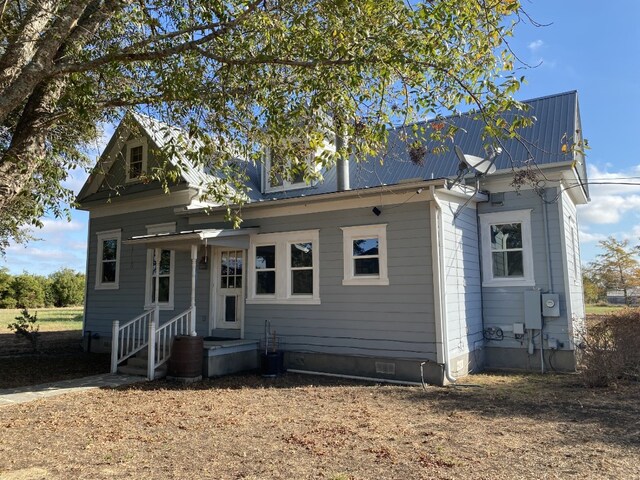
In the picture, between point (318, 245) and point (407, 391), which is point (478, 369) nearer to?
point (407, 391)

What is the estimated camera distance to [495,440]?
5.27 m

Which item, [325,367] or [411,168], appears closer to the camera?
[325,367]

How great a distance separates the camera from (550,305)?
9.85 m

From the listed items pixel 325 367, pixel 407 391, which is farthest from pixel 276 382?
pixel 407 391

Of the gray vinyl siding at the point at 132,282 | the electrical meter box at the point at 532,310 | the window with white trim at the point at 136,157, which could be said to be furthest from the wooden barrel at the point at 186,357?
the electrical meter box at the point at 532,310

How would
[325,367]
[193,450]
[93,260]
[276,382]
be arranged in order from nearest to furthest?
[193,450], [276,382], [325,367], [93,260]

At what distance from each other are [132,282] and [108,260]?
4.79 feet

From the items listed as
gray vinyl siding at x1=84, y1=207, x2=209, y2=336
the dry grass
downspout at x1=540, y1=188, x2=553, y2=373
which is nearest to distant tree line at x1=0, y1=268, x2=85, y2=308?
the dry grass

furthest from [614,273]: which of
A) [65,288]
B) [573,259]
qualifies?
[65,288]

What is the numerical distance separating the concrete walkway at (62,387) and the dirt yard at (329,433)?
0.54 meters

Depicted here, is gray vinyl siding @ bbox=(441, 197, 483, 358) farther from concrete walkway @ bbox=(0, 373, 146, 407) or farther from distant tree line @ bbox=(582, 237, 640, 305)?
distant tree line @ bbox=(582, 237, 640, 305)

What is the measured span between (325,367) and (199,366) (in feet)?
8.19

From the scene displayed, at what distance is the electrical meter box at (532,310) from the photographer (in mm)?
9898

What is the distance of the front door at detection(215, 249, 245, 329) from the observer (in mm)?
11203
